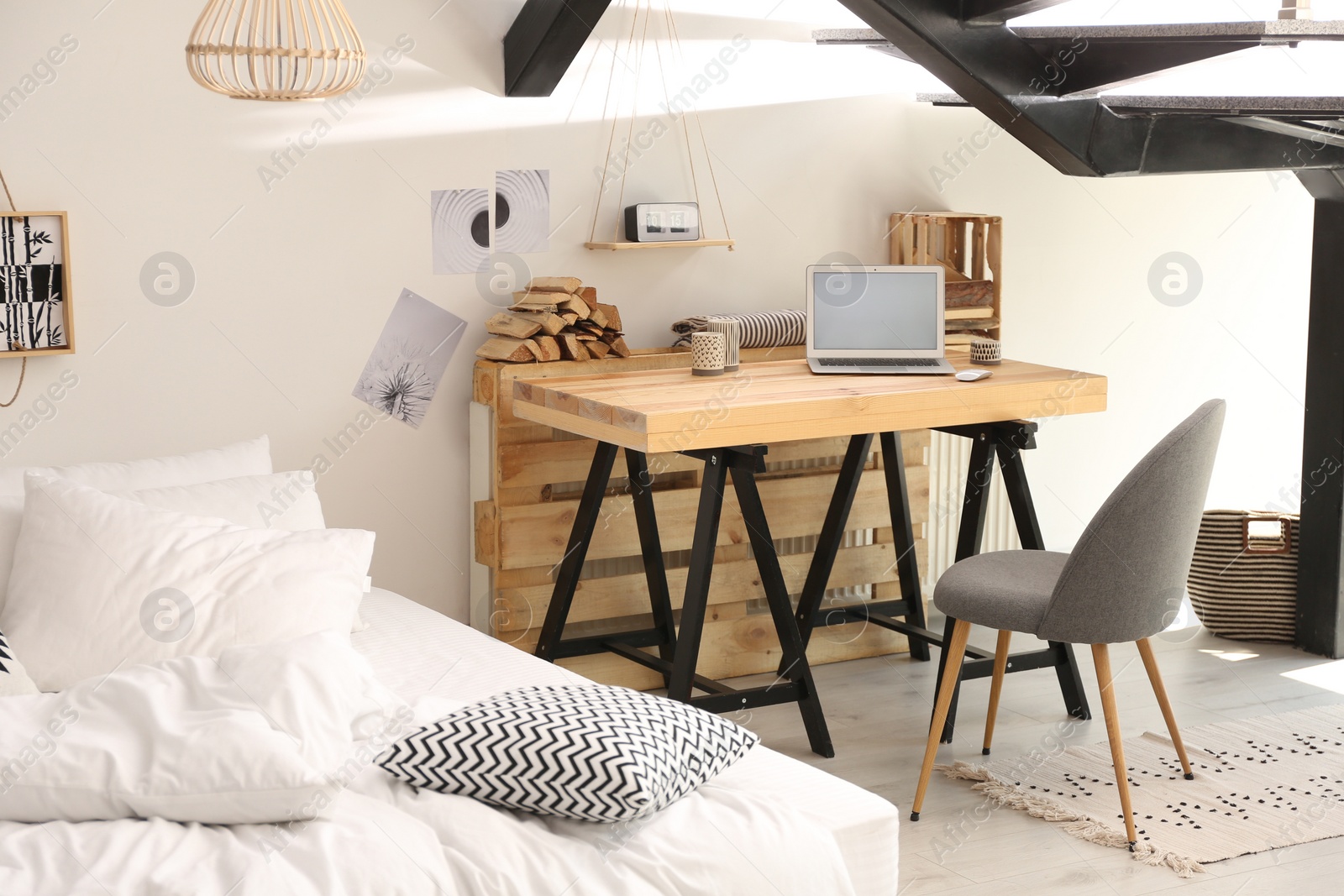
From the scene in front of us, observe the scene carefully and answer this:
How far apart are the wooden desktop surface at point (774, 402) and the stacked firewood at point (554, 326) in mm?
116

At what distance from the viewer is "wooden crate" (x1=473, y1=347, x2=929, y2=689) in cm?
358

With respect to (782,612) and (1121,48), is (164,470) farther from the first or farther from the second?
(1121,48)

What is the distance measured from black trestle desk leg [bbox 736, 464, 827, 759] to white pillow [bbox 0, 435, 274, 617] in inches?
42.6

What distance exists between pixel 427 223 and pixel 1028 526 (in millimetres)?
1725

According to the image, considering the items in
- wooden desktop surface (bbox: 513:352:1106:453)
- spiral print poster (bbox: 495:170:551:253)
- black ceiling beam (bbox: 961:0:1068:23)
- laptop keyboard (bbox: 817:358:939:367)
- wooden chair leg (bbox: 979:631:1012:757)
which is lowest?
wooden chair leg (bbox: 979:631:1012:757)

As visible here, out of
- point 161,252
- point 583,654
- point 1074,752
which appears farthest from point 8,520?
point 1074,752

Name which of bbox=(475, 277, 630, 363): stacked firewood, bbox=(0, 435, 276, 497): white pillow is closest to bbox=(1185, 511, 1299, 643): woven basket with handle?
bbox=(475, 277, 630, 363): stacked firewood

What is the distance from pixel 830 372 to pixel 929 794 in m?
1.09

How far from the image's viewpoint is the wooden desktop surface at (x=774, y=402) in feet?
10.0

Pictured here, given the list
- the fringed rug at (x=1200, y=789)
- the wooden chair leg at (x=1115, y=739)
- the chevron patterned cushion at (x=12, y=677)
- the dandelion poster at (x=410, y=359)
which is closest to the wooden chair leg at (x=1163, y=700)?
the fringed rug at (x=1200, y=789)

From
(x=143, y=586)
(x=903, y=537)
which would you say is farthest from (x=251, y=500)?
→ (x=903, y=537)

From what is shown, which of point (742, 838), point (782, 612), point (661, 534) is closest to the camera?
point (742, 838)

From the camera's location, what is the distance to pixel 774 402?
316 cm

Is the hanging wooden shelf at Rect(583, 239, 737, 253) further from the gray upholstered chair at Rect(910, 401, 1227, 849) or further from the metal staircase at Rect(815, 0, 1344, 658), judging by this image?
the gray upholstered chair at Rect(910, 401, 1227, 849)
